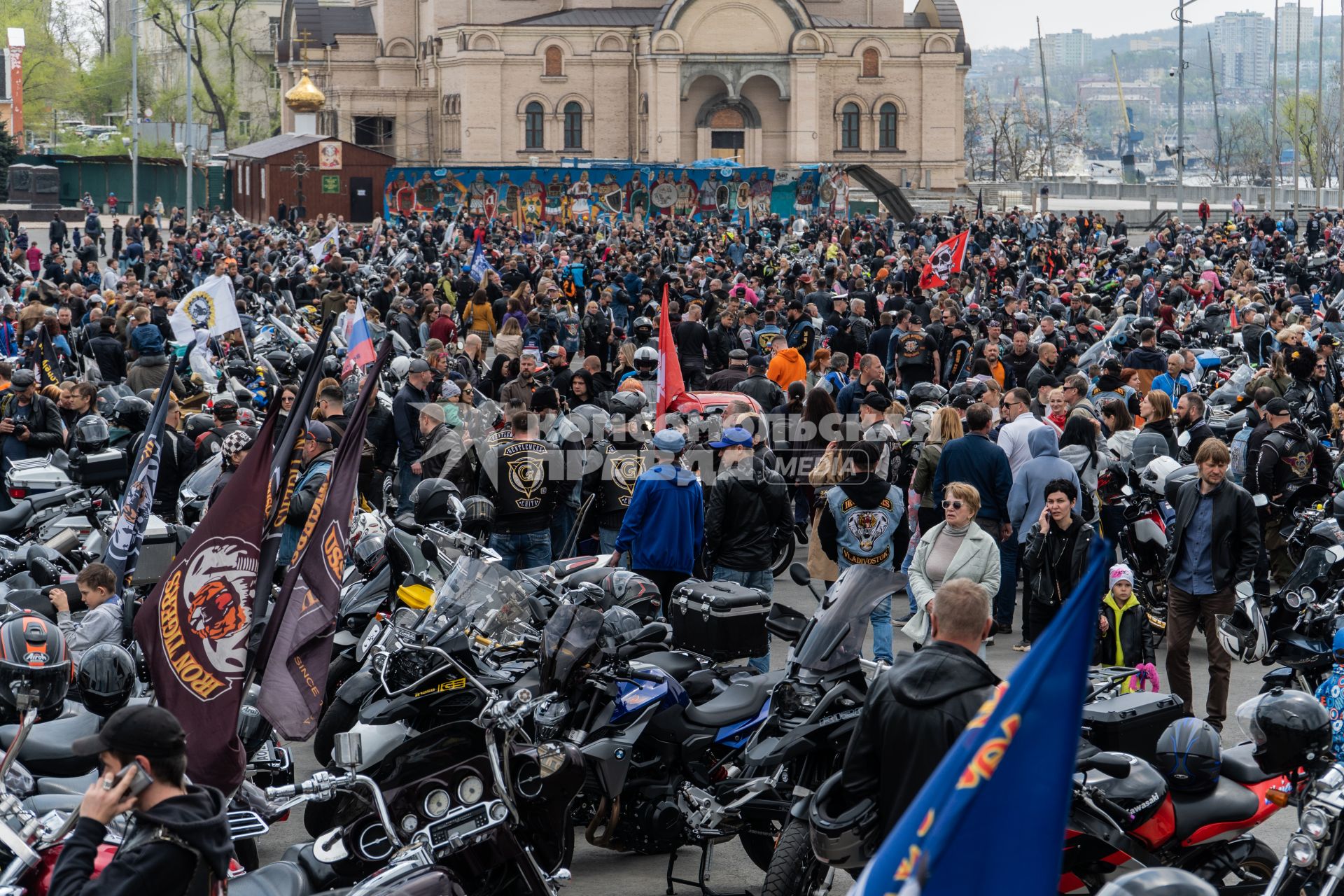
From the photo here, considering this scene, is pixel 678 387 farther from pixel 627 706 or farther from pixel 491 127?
pixel 491 127

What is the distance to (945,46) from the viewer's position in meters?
69.7

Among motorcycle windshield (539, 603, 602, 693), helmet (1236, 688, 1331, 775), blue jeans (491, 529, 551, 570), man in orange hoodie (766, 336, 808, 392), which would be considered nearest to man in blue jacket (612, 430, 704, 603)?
blue jeans (491, 529, 551, 570)

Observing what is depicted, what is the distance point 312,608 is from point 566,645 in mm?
1124

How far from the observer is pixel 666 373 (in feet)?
47.5

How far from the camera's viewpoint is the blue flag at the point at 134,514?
8852 millimetres

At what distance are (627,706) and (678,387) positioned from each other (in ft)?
25.3

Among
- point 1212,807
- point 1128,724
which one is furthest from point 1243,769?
point 1128,724

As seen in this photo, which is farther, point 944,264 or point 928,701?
point 944,264

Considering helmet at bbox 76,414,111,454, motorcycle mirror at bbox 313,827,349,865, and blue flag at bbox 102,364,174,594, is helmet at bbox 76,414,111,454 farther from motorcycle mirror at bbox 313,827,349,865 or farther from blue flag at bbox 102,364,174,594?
motorcycle mirror at bbox 313,827,349,865

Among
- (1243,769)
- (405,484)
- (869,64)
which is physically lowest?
(1243,769)

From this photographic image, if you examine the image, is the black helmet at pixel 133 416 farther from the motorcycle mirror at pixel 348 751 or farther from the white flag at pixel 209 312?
the motorcycle mirror at pixel 348 751

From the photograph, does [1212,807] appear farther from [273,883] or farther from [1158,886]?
[273,883]

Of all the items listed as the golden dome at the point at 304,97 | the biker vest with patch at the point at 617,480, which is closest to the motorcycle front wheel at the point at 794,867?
the biker vest with patch at the point at 617,480

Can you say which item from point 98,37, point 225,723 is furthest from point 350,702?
point 98,37
